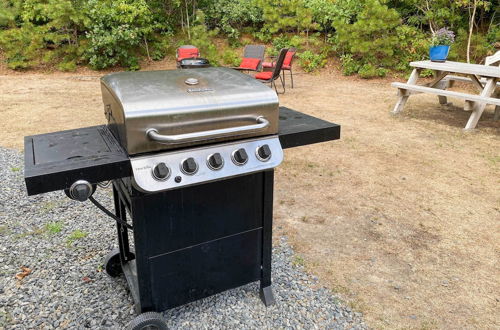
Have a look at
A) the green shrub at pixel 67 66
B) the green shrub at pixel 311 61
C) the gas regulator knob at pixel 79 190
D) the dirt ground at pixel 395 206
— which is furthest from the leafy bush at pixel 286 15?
the gas regulator knob at pixel 79 190

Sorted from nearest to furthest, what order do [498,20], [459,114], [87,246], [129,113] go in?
[129,113]
[87,246]
[459,114]
[498,20]

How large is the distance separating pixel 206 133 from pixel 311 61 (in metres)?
8.17

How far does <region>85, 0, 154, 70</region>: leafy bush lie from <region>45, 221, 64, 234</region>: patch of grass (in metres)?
6.69

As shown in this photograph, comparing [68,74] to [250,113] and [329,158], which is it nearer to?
[329,158]

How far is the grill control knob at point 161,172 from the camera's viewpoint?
1322mm

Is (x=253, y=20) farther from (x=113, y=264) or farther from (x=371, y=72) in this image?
(x=113, y=264)

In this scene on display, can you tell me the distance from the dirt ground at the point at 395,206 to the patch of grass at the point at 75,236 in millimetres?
1303

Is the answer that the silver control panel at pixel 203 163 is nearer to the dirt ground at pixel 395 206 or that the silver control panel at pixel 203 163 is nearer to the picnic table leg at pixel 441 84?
the dirt ground at pixel 395 206

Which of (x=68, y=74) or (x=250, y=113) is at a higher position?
(x=250, y=113)

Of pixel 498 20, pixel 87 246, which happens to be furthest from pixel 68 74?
pixel 498 20

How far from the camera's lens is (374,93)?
7.08 metres

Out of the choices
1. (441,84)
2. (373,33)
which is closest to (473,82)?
(441,84)

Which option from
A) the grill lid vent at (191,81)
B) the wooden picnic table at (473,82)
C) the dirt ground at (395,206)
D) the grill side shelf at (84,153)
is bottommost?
the dirt ground at (395,206)

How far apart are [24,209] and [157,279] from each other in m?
1.82
